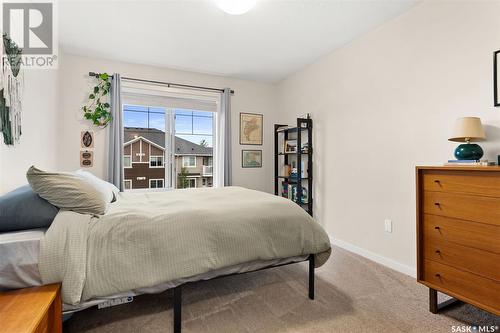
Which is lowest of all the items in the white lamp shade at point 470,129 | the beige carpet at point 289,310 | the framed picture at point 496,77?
A: the beige carpet at point 289,310

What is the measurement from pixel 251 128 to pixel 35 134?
9.55ft

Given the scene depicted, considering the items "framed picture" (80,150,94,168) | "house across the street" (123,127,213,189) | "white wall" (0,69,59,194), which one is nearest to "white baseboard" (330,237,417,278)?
"house across the street" (123,127,213,189)

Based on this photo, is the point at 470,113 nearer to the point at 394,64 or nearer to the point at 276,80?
the point at 394,64

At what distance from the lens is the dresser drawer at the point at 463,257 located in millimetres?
1404

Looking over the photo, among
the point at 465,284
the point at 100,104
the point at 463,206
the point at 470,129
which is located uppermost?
the point at 100,104

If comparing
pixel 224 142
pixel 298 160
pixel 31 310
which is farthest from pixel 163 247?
pixel 224 142

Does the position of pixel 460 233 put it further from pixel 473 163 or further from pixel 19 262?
pixel 19 262

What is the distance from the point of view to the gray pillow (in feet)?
4.47

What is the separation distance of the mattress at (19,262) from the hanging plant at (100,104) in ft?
8.13

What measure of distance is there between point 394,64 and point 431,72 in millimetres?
392

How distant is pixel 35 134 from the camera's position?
89.7 inches

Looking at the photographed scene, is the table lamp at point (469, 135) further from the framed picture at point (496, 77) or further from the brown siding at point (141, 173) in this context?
the brown siding at point (141, 173)

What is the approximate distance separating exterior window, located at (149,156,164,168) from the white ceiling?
4.61ft
